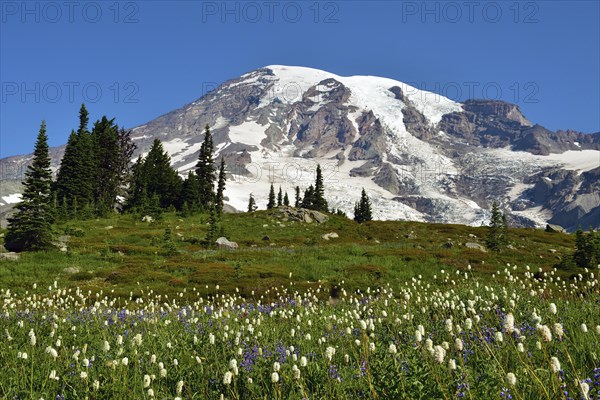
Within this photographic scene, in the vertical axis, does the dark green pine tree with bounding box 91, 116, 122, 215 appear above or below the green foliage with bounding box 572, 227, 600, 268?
above

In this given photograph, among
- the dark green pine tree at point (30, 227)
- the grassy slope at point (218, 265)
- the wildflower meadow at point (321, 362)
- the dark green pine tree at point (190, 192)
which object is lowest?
the grassy slope at point (218, 265)

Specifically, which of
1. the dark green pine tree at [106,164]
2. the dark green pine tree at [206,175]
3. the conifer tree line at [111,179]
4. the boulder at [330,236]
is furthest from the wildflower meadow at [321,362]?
the dark green pine tree at [206,175]

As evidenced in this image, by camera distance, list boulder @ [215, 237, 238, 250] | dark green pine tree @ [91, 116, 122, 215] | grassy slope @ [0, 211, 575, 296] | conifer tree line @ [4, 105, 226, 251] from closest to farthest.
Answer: grassy slope @ [0, 211, 575, 296], boulder @ [215, 237, 238, 250], conifer tree line @ [4, 105, 226, 251], dark green pine tree @ [91, 116, 122, 215]

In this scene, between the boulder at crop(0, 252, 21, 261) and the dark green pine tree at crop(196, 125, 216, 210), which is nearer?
the boulder at crop(0, 252, 21, 261)

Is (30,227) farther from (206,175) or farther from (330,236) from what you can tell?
(206,175)

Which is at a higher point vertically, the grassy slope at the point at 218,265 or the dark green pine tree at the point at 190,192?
the dark green pine tree at the point at 190,192

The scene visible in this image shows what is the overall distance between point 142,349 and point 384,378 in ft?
14.0

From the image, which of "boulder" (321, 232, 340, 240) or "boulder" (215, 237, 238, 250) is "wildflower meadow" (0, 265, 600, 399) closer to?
"boulder" (215, 237, 238, 250)

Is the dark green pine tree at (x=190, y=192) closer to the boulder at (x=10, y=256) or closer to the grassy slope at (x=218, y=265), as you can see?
the grassy slope at (x=218, y=265)

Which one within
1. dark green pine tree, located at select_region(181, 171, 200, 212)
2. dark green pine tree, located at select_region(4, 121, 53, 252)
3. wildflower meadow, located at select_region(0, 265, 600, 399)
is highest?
dark green pine tree, located at select_region(181, 171, 200, 212)

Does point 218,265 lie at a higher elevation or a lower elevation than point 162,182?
lower

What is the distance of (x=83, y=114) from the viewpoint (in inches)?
2783

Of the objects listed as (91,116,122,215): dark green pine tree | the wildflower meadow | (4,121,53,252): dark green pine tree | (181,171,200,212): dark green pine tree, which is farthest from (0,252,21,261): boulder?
(181,171,200,212): dark green pine tree

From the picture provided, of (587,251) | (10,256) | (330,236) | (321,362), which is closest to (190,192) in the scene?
(330,236)
